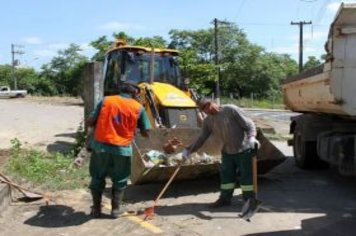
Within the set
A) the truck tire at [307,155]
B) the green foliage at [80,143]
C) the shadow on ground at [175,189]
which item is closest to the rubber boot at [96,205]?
the shadow on ground at [175,189]

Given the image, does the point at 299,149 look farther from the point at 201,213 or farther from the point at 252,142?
the point at 201,213

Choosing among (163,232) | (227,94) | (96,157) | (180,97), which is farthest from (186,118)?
(227,94)

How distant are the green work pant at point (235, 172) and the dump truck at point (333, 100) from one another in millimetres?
1391

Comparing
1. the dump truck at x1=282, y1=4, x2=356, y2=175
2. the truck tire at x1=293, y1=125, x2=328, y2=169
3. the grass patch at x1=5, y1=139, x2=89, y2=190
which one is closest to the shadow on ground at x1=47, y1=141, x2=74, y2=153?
the grass patch at x1=5, y1=139, x2=89, y2=190

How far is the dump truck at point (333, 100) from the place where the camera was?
8.02 meters

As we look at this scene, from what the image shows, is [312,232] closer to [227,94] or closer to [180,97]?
[180,97]

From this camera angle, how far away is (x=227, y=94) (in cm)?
7512

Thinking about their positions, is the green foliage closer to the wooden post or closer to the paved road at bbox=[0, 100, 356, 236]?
the wooden post

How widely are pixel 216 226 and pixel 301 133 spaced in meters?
5.20

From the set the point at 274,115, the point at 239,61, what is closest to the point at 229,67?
the point at 239,61

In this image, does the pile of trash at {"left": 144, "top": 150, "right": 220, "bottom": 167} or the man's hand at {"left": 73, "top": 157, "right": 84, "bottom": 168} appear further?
the man's hand at {"left": 73, "top": 157, "right": 84, "bottom": 168}

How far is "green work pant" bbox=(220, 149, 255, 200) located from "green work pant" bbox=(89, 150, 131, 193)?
4.61 feet

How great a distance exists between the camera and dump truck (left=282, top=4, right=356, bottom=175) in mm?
8016

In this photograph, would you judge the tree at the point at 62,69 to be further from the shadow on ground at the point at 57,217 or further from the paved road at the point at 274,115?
the shadow on ground at the point at 57,217
